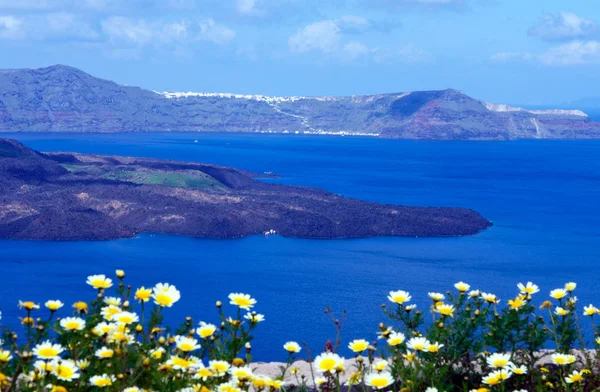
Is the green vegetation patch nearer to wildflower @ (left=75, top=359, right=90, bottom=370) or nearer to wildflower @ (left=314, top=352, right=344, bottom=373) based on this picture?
wildflower @ (left=75, top=359, right=90, bottom=370)

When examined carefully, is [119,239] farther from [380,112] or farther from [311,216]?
[380,112]

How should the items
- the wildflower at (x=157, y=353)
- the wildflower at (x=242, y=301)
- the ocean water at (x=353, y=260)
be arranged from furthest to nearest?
the ocean water at (x=353, y=260), the wildflower at (x=242, y=301), the wildflower at (x=157, y=353)

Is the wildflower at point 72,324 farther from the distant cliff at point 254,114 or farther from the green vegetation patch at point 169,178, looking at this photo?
the distant cliff at point 254,114

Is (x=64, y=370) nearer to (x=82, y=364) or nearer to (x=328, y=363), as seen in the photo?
(x=82, y=364)

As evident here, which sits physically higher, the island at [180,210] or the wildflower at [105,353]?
the wildflower at [105,353]

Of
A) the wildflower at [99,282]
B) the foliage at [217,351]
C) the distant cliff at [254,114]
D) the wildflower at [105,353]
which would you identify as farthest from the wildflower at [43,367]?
the distant cliff at [254,114]

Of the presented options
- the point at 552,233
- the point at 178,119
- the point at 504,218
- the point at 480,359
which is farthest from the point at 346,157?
the point at 480,359

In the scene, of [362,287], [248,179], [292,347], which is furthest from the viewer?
[248,179]
